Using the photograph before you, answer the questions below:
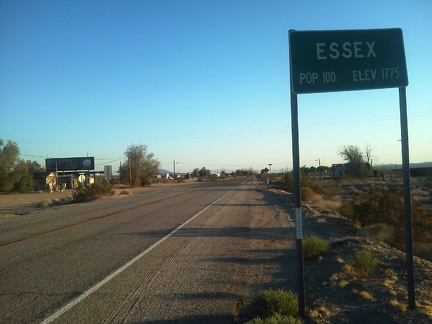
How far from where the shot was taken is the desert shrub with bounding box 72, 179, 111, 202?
39.5m

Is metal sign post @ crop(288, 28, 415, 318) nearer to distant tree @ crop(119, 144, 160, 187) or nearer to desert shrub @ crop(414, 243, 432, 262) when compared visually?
desert shrub @ crop(414, 243, 432, 262)

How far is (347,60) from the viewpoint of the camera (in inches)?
223

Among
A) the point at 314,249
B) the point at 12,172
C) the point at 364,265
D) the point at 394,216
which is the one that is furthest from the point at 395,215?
the point at 12,172

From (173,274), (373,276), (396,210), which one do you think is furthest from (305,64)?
(396,210)

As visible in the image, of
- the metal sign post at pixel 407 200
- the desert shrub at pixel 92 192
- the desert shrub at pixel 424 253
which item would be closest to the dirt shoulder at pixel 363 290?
the metal sign post at pixel 407 200

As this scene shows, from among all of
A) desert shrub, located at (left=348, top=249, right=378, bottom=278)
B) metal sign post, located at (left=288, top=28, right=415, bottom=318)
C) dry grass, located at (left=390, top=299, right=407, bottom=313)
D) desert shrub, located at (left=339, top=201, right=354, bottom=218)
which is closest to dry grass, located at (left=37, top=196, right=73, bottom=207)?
desert shrub, located at (left=339, top=201, right=354, bottom=218)

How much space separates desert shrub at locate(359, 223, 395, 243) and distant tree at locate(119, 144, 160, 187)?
83.6m

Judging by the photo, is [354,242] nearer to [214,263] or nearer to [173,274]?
[214,263]

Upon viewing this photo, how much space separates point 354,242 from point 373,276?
2807 millimetres

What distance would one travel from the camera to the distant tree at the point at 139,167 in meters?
96.3

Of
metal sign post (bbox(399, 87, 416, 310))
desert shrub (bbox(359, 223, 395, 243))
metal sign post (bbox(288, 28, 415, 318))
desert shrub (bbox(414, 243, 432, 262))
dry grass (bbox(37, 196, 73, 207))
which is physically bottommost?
dry grass (bbox(37, 196, 73, 207))

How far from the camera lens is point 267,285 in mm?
7109

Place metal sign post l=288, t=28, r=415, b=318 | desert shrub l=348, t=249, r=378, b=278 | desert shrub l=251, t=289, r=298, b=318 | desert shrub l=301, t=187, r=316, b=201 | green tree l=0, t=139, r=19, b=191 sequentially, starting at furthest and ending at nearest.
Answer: green tree l=0, t=139, r=19, b=191
desert shrub l=301, t=187, r=316, b=201
desert shrub l=348, t=249, r=378, b=278
metal sign post l=288, t=28, r=415, b=318
desert shrub l=251, t=289, r=298, b=318

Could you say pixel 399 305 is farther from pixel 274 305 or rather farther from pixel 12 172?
pixel 12 172
